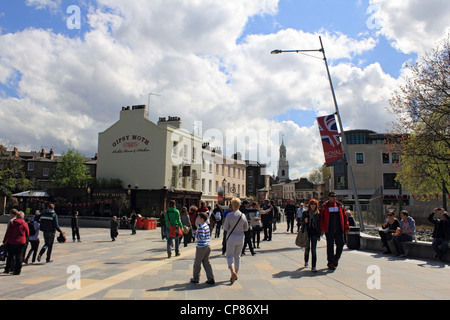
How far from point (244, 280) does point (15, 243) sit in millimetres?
5810

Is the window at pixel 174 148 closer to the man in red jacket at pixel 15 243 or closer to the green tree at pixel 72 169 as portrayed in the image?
the green tree at pixel 72 169

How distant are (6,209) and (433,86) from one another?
45477 mm

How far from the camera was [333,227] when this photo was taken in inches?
318

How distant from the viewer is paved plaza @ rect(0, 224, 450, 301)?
579cm

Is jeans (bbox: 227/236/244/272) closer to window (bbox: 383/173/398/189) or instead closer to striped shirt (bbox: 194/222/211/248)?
striped shirt (bbox: 194/222/211/248)

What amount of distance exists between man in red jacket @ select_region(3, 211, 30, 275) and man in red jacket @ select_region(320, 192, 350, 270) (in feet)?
24.4

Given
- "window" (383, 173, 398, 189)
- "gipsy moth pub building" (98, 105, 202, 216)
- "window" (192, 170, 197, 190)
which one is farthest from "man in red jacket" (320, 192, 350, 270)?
"window" (383, 173, 398, 189)

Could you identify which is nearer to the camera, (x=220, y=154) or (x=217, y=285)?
(x=217, y=285)

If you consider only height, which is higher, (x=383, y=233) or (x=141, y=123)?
(x=141, y=123)

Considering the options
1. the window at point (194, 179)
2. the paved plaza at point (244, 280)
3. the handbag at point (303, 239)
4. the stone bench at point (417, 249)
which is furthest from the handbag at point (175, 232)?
the window at point (194, 179)

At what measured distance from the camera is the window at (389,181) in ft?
170

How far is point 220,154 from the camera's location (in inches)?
1932
